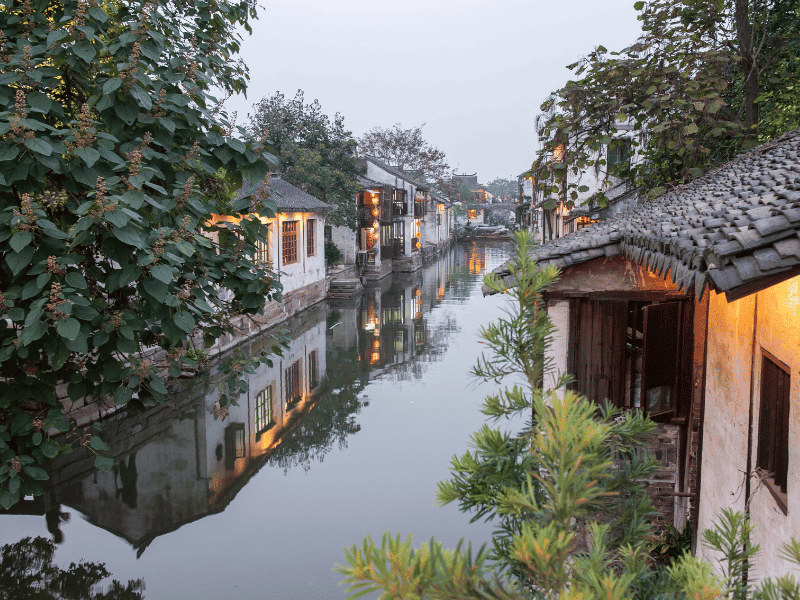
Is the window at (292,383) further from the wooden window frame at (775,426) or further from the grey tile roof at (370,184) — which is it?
the grey tile roof at (370,184)

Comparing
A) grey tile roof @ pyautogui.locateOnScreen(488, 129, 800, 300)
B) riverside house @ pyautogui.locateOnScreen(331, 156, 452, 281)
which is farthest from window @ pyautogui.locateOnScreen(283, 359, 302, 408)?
riverside house @ pyautogui.locateOnScreen(331, 156, 452, 281)

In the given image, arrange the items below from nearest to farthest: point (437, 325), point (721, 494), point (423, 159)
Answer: point (721, 494)
point (437, 325)
point (423, 159)

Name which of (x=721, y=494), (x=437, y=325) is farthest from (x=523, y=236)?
(x=437, y=325)

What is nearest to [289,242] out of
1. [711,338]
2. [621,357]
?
[621,357]

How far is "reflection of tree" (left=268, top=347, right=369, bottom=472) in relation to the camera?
10.2 m

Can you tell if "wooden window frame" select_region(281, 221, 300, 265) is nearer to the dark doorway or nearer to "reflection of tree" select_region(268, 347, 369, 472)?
"reflection of tree" select_region(268, 347, 369, 472)

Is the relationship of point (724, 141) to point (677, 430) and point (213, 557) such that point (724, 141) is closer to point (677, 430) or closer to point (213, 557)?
point (677, 430)

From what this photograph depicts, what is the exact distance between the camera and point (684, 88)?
9.25m

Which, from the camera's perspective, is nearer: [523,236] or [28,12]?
[523,236]

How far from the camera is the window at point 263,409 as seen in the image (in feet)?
38.4

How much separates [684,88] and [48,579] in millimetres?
10306

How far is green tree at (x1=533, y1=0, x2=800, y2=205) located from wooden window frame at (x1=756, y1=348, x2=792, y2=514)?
244 inches

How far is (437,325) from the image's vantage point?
20703mm

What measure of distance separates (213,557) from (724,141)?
31.8 feet
